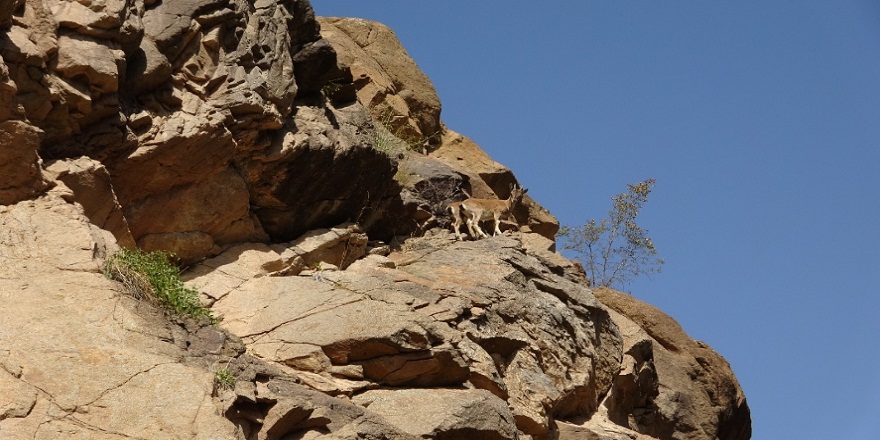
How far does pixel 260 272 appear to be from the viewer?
16375 millimetres

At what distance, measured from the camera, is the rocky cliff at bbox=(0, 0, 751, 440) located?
1173 cm

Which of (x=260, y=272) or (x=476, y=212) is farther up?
(x=476, y=212)

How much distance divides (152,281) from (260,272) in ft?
10.7

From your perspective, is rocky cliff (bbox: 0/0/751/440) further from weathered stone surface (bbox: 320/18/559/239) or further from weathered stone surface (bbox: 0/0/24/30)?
weathered stone surface (bbox: 320/18/559/239)

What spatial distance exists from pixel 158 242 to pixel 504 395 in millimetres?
5345


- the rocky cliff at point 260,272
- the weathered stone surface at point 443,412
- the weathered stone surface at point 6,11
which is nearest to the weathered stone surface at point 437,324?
the rocky cliff at point 260,272

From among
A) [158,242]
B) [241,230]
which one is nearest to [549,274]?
[241,230]

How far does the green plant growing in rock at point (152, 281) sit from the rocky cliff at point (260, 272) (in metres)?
0.21

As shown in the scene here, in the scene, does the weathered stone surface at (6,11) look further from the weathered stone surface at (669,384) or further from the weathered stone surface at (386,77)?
the weathered stone surface at (669,384)

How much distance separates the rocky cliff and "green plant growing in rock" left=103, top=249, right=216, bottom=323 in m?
0.21

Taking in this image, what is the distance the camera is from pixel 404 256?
61.9 feet

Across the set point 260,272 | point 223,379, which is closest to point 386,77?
point 260,272

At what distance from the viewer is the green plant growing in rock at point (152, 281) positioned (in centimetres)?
1267

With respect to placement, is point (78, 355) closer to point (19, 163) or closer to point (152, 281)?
point (152, 281)
